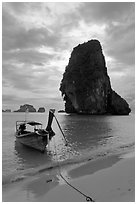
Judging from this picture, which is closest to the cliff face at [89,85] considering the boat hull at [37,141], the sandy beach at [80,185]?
the boat hull at [37,141]

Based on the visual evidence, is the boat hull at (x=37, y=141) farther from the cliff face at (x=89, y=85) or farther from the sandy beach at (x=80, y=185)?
the cliff face at (x=89, y=85)

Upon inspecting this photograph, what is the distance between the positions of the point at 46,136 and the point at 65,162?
3.31 m

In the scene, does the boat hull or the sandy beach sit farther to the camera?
the boat hull

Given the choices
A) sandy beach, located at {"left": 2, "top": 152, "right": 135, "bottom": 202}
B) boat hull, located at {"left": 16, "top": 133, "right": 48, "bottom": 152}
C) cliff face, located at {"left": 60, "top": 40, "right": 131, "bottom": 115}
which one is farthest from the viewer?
cliff face, located at {"left": 60, "top": 40, "right": 131, "bottom": 115}

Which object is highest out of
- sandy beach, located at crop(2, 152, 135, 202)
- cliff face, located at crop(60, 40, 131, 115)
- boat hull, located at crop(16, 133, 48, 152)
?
cliff face, located at crop(60, 40, 131, 115)

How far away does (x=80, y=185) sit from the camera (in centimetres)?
809

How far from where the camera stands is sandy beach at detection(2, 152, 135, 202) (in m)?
6.84

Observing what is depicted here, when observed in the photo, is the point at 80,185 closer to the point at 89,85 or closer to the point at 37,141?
the point at 37,141

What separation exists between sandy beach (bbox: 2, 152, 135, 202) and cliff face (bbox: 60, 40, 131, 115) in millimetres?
81195

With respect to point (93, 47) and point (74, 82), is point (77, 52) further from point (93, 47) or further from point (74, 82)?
point (74, 82)

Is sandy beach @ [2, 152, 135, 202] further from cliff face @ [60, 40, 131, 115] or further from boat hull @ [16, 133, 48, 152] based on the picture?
cliff face @ [60, 40, 131, 115]

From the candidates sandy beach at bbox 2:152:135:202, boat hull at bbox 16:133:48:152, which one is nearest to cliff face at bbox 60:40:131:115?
boat hull at bbox 16:133:48:152

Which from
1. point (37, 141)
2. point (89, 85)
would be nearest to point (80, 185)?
point (37, 141)

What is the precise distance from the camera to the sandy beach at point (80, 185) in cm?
684
